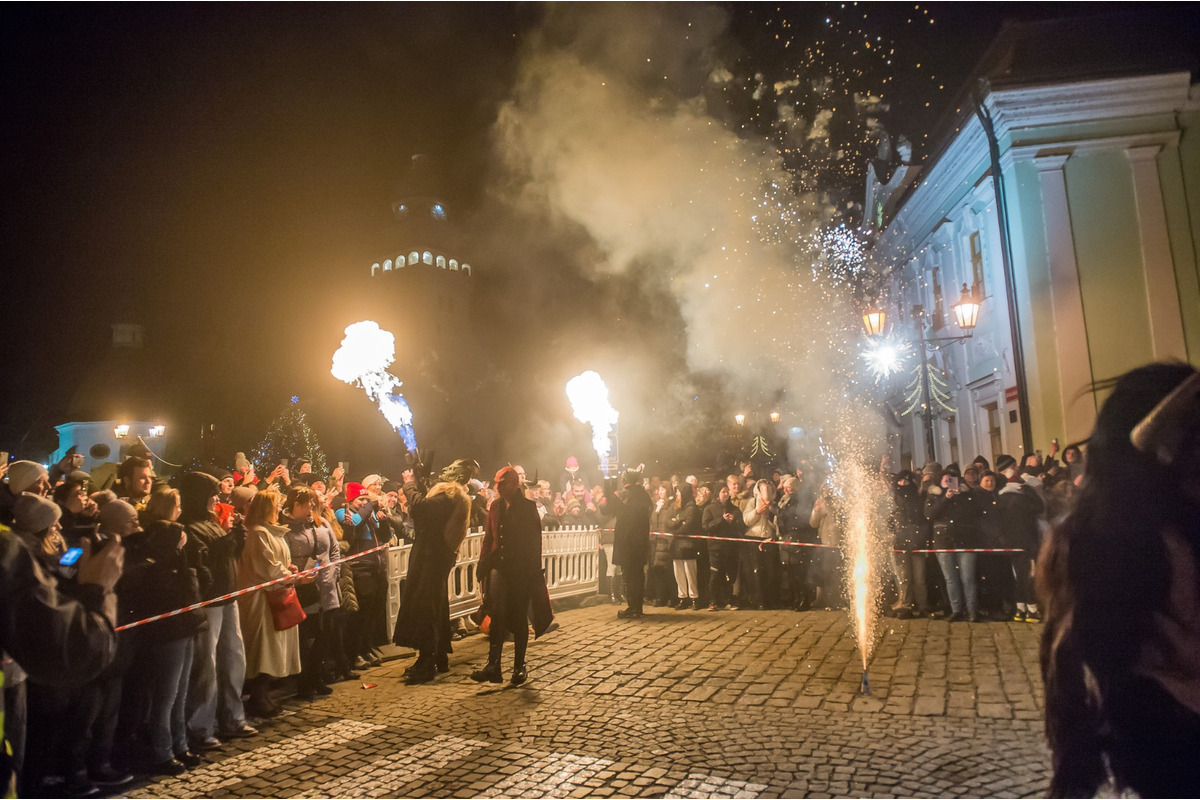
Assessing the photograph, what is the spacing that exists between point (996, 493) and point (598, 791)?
8.52 m

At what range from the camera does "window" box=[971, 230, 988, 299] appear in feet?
59.8

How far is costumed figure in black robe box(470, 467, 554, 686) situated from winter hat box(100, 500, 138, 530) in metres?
3.24

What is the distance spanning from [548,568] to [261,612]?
237 inches

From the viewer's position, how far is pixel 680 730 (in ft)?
17.5

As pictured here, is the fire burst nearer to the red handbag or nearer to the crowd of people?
the crowd of people

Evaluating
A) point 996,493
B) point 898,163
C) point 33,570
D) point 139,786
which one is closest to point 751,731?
point 139,786

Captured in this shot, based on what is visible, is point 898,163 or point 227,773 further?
point 898,163

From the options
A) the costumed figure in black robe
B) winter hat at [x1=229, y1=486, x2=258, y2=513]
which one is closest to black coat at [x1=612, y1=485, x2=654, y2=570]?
the costumed figure in black robe

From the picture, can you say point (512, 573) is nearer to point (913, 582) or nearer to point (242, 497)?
point (242, 497)

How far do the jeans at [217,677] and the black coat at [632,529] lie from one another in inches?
239

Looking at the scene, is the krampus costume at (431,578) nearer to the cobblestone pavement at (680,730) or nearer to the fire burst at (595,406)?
the cobblestone pavement at (680,730)

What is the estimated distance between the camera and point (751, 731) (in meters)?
5.24

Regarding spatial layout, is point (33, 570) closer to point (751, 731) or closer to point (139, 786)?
point (139, 786)

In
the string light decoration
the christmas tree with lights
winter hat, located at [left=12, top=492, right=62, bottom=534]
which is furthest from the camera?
the christmas tree with lights
